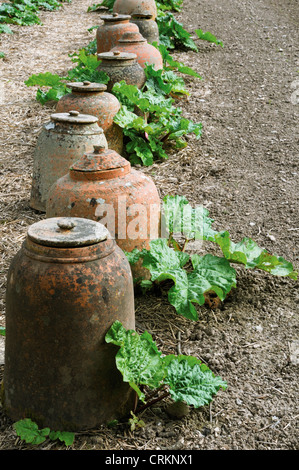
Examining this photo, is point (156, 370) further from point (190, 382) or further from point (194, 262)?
point (194, 262)

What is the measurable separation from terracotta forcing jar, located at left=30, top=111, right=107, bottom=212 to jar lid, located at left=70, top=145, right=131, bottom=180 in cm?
88

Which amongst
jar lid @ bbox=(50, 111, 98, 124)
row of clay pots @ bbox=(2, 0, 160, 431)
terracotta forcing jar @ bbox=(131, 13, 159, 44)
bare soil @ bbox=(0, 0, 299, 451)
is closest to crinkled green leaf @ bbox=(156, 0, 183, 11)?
bare soil @ bbox=(0, 0, 299, 451)

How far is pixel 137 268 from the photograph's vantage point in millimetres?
3354

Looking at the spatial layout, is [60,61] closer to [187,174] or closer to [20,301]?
[187,174]

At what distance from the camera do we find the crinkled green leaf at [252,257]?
322cm

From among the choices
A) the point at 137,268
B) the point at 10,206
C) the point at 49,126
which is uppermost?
the point at 49,126

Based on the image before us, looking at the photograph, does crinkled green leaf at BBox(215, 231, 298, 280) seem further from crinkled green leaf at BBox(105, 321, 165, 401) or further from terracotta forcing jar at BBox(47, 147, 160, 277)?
crinkled green leaf at BBox(105, 321, 165, 401)

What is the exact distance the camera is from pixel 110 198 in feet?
10.3

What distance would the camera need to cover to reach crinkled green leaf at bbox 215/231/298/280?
10.6 ft

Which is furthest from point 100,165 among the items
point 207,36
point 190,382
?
point 207,36

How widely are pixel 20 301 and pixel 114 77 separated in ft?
11.9

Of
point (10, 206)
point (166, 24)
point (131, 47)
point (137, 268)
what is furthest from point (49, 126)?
point (166, 24)

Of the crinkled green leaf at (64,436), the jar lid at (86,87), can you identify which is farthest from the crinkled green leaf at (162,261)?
the jar lid at (86,87)

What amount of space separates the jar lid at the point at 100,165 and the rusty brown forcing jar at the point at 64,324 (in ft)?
2.76
